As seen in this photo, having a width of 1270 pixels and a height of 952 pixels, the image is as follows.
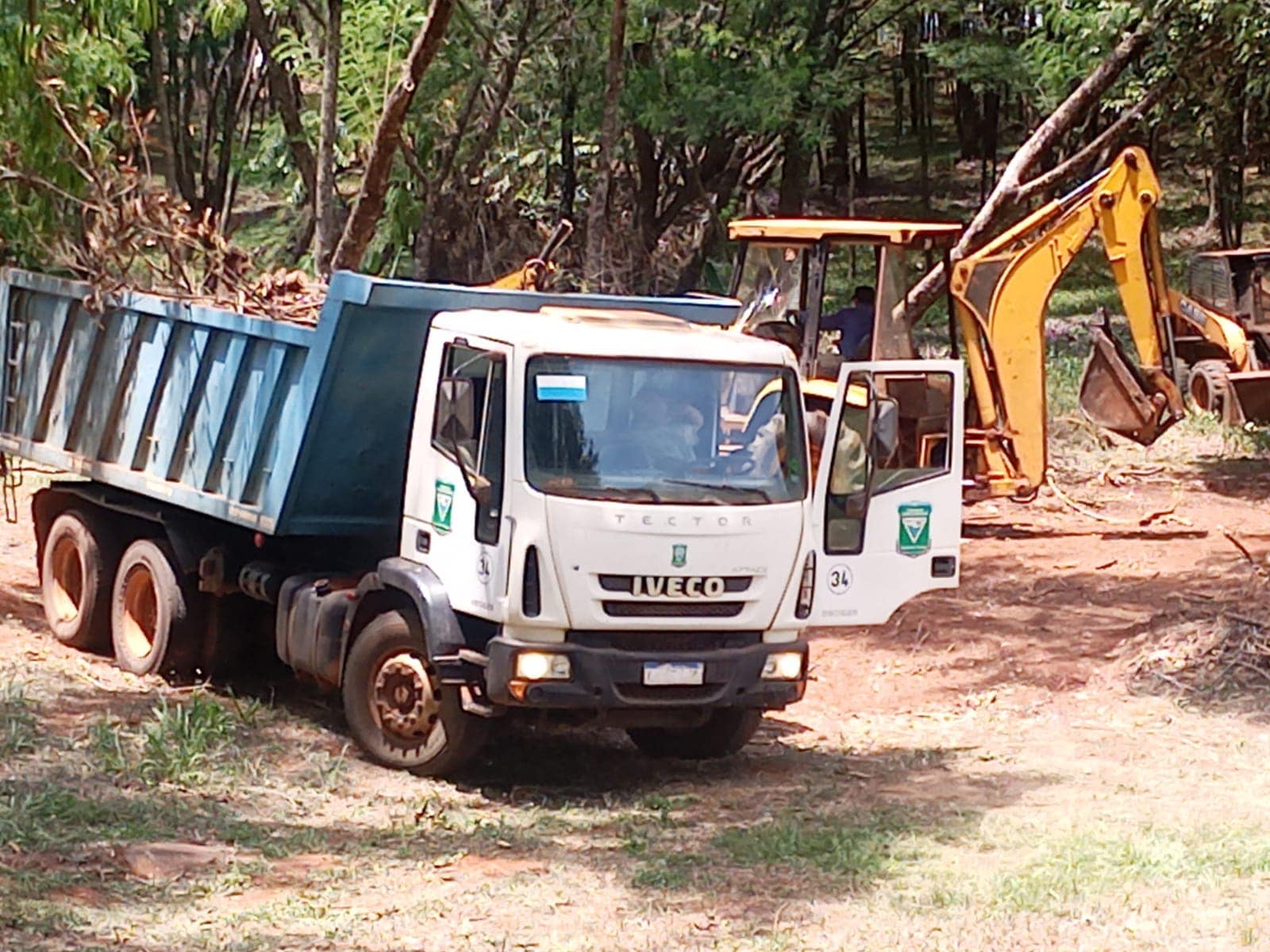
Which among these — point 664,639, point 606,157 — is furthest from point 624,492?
point 606,157

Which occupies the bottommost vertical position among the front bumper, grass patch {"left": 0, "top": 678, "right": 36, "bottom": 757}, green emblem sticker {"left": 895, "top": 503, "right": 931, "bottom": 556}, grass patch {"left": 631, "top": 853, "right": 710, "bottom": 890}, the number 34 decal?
grass patch {"left": 631, "top": 853, "right": 710, "bottom": 890}

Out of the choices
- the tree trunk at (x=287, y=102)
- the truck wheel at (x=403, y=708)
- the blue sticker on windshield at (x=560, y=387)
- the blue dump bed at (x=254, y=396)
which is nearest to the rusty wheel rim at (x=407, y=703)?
the truck wheel at (x=403, y=708)

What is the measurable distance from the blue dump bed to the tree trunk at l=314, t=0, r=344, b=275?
9.14 feet

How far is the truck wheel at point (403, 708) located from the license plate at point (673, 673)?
87cm

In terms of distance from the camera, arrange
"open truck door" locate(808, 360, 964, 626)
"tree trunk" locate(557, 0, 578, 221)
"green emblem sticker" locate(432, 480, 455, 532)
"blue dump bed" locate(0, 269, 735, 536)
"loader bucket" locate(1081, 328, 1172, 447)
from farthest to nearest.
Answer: "tree trunk" locate(557, 0, 578, 221) < "loader bucket" locate(1081, 328, 1172, 447) < "open truck door" locate(808, 360, 964, 626) < "blue dump bed" locate(0, 269, 735, 536) < "green emblem sticker" locate(432, 480, 455, 532)

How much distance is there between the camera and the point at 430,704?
9555 millimetres

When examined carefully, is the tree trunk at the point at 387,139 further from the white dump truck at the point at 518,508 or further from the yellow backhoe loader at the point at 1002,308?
the yellow backhoe loader at the point at 1002,308

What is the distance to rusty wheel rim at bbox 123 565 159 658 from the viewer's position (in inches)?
475

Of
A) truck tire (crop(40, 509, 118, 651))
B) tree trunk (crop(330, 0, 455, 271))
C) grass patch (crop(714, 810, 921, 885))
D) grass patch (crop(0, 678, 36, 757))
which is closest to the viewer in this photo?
grass patch (crop(714, 810, 921, 885))

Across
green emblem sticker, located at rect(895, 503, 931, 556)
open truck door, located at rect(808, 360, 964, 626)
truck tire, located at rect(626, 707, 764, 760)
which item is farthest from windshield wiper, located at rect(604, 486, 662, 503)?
green emblem sticker, located at rect(895, 503, 931, 556)

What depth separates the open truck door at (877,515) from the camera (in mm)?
10047

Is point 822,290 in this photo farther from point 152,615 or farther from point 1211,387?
point 1211,387

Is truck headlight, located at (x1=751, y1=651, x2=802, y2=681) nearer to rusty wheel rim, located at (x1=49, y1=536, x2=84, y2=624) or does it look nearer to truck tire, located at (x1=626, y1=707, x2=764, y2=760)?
truck tire, located at (x1=626, y1=707, x2=764, y2=760)

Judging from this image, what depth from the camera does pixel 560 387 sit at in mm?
9000
